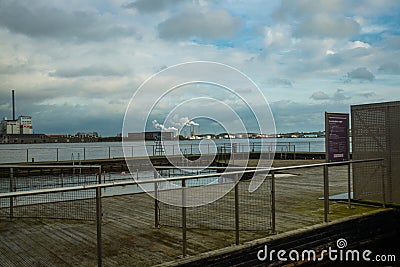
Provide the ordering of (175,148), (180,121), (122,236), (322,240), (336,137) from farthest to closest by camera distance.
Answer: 1. (175,148)
2. (336,137)
3. (180,121)
4. (322,240)
5. (122,236)

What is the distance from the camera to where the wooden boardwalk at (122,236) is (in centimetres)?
452

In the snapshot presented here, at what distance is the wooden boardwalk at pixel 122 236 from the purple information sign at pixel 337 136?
1005 millimetres

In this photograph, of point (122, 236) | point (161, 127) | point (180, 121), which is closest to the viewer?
point (122, 236)

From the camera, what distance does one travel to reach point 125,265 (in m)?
4.31

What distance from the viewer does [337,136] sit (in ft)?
25.0

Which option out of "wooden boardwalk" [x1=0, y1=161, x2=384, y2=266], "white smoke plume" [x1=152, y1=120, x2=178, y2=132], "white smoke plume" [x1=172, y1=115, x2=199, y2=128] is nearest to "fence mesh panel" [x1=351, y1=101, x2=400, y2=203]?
"wooden boardwalk" [x1=0, y1=161, x2=384, y2=266]

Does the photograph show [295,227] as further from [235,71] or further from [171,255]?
[235,71]

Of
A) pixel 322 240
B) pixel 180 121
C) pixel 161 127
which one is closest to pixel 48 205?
pixel 161 127

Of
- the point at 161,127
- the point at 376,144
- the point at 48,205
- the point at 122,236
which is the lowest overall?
the point at 122,236

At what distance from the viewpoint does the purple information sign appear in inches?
289

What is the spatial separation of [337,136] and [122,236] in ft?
15.4

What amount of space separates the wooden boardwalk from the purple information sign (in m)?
1.00

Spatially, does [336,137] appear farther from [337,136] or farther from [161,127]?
[161,127]

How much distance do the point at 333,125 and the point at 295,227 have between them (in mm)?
2593
